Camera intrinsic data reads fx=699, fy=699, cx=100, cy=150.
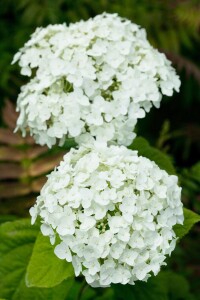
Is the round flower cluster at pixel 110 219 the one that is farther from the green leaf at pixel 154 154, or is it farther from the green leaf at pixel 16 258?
the green leaf at pixel 154 154

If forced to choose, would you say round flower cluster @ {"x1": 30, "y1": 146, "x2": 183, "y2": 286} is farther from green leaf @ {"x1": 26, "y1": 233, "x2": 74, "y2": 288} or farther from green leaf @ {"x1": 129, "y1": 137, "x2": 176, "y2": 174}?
green leaf @ {"x1": 129, "y1": 137, "x2": 176, "y2": 174}

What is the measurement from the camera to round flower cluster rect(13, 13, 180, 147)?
2266 mm

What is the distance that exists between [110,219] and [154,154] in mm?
659

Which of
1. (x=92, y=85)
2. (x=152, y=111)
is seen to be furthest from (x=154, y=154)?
(x=152, y=111)

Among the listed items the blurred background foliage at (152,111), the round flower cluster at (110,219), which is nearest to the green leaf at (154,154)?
the blurred background foliage at (152,111)

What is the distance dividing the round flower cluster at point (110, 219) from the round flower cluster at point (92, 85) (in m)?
0.26

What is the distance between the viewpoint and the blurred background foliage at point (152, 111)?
2.87 metres

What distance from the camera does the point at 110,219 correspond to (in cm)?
192

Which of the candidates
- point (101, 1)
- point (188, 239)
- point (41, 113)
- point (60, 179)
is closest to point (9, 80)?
point (101, 1)

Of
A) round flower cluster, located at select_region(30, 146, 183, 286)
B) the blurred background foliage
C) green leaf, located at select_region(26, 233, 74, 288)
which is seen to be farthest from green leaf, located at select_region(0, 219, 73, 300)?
the blurred background foliage

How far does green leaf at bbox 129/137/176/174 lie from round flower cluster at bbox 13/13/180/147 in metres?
0.21

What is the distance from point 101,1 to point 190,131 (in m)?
0.92

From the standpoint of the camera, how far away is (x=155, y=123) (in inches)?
175

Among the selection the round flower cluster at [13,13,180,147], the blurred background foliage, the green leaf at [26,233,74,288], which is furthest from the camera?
the blurred background foliage
